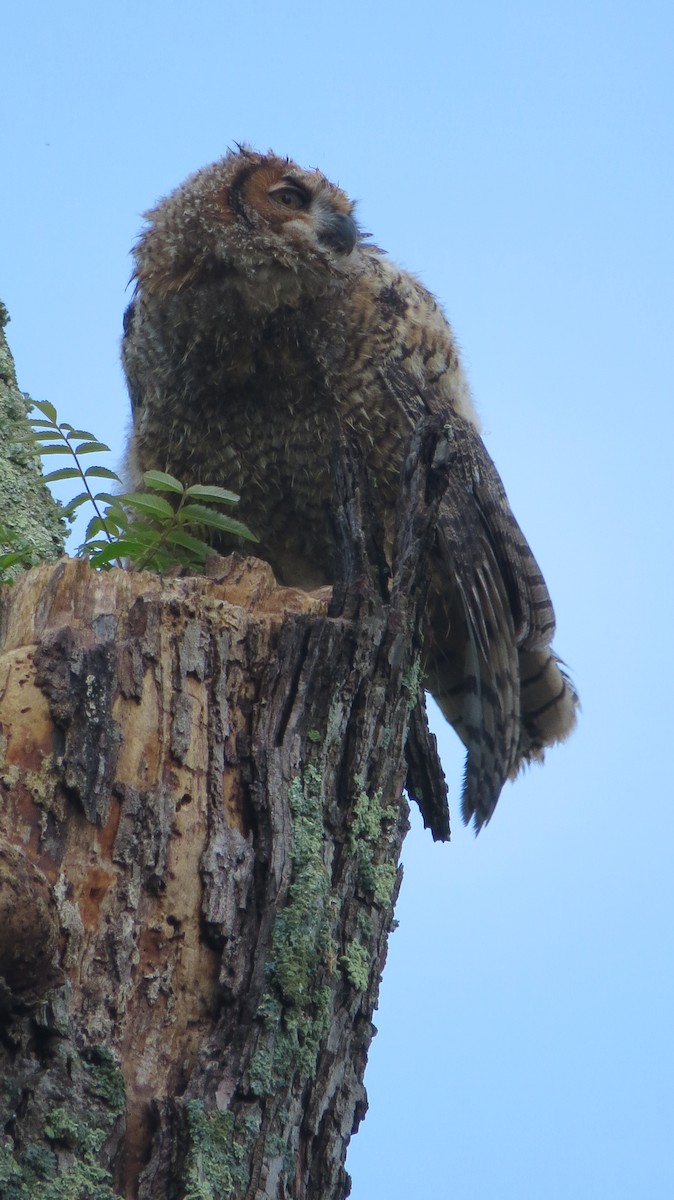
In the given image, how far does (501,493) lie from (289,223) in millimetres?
1115

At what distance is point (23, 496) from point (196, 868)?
184cm

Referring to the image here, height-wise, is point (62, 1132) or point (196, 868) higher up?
point (196, 868)

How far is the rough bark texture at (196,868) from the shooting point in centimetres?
182

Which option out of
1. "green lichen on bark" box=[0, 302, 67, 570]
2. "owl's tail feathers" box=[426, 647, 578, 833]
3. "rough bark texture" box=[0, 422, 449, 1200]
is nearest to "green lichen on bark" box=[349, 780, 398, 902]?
"rough bark texture" box=[0, 422, 449, 1200]

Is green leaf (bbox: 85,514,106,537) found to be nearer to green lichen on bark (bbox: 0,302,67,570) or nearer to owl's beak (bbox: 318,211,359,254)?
green lichen on bark (bbox: 0,302,67,570)

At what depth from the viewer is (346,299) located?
3990 mm

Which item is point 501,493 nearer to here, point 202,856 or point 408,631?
point 408,631

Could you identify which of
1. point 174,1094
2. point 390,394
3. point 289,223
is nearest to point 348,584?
point 174,1094

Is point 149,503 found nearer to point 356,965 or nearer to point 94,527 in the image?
point 94,527

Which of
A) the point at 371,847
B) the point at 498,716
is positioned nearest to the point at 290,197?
the point at 498,716

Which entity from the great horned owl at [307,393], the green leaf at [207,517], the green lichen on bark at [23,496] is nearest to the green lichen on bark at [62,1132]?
the green leaf at [207,517]

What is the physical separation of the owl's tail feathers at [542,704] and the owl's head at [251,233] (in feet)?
4.66

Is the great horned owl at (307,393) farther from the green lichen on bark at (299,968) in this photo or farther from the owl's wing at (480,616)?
the green lichen on bark at (299,968)

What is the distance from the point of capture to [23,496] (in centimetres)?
369
